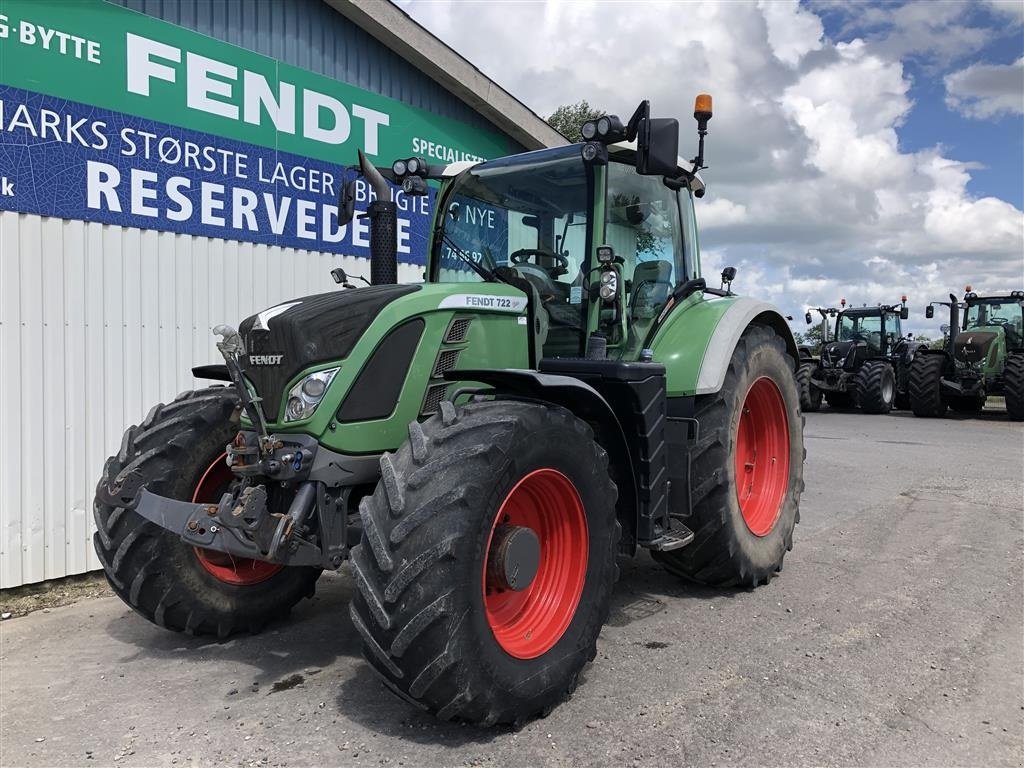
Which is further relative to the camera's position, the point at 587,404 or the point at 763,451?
the point at 763,451

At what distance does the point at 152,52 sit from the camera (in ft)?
18.5

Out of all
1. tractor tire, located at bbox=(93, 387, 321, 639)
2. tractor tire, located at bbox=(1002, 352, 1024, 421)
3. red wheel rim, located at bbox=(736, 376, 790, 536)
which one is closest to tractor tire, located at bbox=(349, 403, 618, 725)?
tractor tire, located at bbox=(93, 387, 321, 639)

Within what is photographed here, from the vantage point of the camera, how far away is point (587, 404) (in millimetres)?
3646

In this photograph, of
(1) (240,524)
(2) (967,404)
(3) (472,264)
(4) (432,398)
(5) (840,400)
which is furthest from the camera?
(5) (840,400)

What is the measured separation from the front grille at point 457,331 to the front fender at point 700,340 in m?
1.28

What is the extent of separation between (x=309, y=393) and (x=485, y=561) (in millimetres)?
1024

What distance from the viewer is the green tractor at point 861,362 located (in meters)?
17.7

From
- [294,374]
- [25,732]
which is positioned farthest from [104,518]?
[294,374]

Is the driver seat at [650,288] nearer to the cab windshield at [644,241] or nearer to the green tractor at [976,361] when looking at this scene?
the cab windshield at [644,241]

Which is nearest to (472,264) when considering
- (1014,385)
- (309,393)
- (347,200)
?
(347,200)

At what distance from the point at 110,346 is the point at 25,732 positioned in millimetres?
2943

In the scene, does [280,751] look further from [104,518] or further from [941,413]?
[941,413]

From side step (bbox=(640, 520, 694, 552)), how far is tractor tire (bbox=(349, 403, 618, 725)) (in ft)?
1.94

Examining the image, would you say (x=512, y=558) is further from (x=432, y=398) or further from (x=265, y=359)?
(x=265, y=359)
